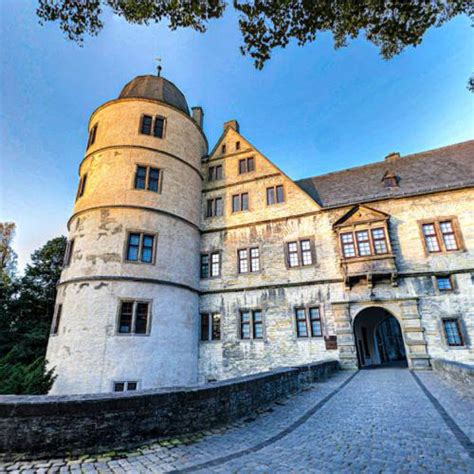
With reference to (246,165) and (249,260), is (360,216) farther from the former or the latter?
(246,165)

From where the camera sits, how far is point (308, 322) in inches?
612

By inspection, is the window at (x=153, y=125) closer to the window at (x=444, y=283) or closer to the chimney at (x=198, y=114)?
the chimney at (x=198, y=114)

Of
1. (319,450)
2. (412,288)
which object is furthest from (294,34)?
(412,288)

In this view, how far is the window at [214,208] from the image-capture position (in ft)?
65.0

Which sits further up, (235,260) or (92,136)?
(92,136)

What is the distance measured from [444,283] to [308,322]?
6.91 m

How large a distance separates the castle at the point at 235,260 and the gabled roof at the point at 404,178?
12 centimetres

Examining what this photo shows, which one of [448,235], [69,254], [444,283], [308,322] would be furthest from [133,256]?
[448,235]

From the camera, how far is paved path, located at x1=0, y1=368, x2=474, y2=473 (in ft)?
12.7

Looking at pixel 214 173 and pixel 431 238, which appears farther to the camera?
pixel 214 173

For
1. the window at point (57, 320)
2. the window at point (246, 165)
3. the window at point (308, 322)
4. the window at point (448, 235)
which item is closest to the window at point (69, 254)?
the window at point (57, 320)

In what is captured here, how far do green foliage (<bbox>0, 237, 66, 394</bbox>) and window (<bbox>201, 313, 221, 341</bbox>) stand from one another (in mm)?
9696

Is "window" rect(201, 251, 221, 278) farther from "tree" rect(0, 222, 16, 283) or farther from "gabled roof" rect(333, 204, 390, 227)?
"tree" rect(0, 222, 16, 283)

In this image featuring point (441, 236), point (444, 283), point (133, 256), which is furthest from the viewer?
point (133, 256)
